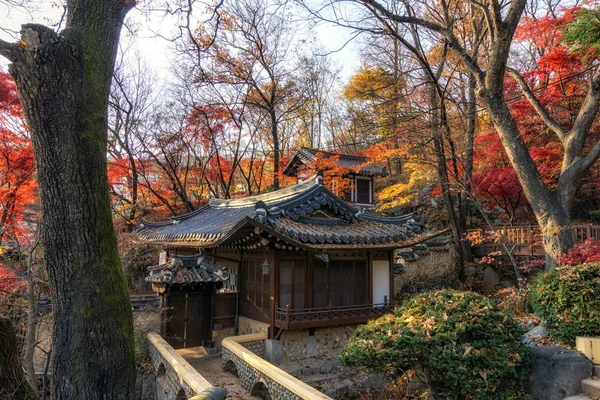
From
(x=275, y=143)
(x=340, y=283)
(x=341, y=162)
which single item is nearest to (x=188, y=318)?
(x=340, y=283)

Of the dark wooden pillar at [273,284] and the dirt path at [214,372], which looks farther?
the dark wooden pillar at [273,284]

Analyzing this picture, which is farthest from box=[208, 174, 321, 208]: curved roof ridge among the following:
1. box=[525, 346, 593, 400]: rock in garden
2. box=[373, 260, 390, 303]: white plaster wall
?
box=[525, 346, 593, 400]: rock in garden

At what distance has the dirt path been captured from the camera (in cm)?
709

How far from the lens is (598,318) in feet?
17.4

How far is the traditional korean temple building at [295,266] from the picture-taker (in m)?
9.10

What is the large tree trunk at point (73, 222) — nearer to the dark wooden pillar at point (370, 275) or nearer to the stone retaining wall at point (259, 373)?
the stone retaining wall at point (259, 373)

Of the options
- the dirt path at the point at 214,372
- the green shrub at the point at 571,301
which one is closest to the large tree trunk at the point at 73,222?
the dirt path at the point at 214,372

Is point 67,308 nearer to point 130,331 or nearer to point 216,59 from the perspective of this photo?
point 130,331

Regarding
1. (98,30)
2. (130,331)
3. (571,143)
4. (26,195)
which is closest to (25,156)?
(26,195)

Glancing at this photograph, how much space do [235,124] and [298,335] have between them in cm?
1357

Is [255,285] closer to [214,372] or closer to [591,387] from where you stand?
[214,372]

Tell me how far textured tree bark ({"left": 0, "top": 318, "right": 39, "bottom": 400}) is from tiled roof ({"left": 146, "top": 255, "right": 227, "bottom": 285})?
465 centimetres

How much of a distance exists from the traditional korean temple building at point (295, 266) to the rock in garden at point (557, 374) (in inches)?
189

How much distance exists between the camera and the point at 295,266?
9781 millimetres
